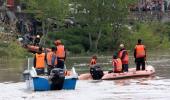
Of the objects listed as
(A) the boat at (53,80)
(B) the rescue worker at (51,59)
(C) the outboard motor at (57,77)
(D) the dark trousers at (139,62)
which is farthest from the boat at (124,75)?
(C) the outboard motor at (57,77)

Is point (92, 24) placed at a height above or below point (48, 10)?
below

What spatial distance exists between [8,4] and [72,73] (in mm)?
40345

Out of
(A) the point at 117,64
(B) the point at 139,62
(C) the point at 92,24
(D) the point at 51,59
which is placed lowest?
(C) the point at 92,24

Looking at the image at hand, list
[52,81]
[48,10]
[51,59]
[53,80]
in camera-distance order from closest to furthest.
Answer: [53,80] < [52,81] < [51,59] < [48,10]

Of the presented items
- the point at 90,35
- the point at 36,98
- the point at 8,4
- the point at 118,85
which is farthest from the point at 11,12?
the point at 36,98

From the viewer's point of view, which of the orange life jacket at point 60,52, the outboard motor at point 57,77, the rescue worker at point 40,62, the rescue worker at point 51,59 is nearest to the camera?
the outboard motor at point 57,77

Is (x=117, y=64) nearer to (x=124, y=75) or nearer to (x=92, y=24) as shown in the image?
(x=124, y=75)

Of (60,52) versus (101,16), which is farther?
(101,16)

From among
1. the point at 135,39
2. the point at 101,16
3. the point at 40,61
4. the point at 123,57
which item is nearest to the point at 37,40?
the point at 101,16

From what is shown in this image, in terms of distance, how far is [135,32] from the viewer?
220 feet

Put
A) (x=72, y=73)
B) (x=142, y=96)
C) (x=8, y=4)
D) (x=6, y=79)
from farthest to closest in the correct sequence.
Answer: (x=8, y=4) → (x=6, y=79) → (x=72, y=73) → (x=142, y=96)

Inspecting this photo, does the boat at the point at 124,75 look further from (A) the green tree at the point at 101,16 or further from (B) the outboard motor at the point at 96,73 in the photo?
(A) the green tree at the point at 101,16

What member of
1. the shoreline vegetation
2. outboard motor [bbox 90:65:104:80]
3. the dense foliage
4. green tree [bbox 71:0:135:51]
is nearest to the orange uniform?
outboard motor [bbox 90:65:104:80]

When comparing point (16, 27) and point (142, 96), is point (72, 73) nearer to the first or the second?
point (142, 96)
